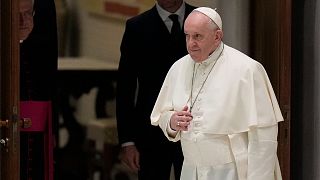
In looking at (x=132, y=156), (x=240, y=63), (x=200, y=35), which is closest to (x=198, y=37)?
(x=200, y=35)

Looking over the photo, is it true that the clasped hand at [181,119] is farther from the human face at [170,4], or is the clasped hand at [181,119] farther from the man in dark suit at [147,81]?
the human face at [170,4]

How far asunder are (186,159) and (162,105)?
31cm

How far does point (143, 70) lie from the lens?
4746 millimetres

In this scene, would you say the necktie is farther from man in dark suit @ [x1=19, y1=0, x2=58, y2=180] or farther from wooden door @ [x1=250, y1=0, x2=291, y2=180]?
man in dark suit @ [x1=19, y1=0, x2=58, y2=180]

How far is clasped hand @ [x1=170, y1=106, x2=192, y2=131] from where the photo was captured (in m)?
3.37

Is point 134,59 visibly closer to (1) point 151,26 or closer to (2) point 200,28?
(1) point 151,26

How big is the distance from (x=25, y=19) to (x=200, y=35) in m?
1.21

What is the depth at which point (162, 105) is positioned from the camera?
11.9 ft

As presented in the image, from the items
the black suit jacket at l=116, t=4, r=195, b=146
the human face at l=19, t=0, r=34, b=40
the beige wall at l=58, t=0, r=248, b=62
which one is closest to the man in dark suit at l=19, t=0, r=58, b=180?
the human face at l=19, t=0, r=34, b=40

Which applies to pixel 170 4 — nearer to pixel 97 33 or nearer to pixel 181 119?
pixel 181 119

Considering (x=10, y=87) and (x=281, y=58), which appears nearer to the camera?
(x=10, y=87)

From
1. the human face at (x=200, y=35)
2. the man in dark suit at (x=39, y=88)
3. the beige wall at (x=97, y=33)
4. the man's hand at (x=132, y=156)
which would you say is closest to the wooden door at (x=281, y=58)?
the human face at (x=200, y=35)

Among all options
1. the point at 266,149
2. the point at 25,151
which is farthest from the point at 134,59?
the point at 266,149

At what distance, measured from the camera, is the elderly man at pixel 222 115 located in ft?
10.9
